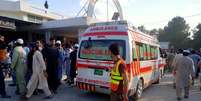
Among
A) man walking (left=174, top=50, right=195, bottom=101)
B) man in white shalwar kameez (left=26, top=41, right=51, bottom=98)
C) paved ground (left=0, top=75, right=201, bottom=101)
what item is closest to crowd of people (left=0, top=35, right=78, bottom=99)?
man in white shalwar kameez (left=26, top=41, right=51, bottom=98)

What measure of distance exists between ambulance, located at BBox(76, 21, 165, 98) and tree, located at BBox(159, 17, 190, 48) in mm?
73003

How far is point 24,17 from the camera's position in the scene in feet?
105

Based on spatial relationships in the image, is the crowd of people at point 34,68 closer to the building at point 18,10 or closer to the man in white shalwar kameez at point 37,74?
the man in white shalwar kameez at point 37,74

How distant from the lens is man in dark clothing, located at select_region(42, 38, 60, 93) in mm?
10305

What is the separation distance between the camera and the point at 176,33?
3339 inches

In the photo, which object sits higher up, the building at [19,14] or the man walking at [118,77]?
the building at [19,14]

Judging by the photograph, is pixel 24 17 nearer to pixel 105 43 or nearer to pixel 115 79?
pixel 105 43

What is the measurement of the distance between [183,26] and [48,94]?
8045cm

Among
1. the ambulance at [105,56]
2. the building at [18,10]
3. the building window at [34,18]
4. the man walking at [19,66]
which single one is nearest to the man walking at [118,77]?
the ambulance at [105,56]

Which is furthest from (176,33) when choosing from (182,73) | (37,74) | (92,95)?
(37,74)

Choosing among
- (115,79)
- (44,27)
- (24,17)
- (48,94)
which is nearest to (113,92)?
(115,79)

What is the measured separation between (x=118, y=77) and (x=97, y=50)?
3.69 metres

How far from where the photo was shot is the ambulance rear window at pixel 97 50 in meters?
9.67

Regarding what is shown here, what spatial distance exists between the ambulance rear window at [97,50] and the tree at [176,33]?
73.2 meters
